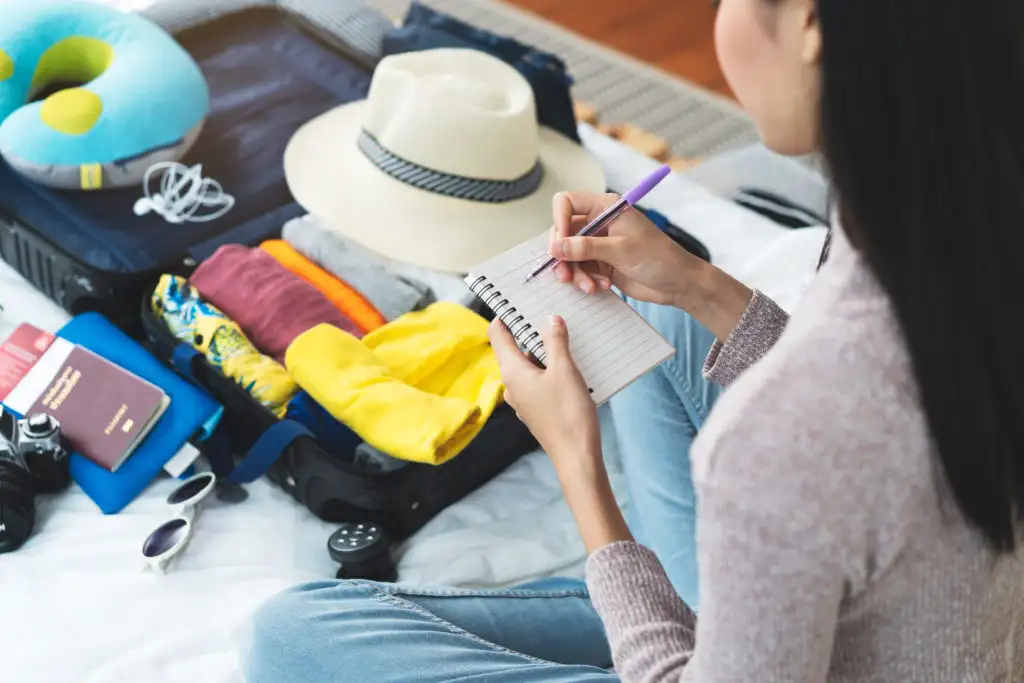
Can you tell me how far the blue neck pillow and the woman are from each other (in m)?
1.00

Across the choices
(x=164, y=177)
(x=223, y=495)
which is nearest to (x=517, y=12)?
(x=164, y=177)

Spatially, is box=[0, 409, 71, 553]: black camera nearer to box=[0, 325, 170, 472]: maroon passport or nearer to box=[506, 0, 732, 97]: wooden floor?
box=[0, 325, 170, 472]: maroon passport

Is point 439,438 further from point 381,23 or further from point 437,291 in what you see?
point 381,23

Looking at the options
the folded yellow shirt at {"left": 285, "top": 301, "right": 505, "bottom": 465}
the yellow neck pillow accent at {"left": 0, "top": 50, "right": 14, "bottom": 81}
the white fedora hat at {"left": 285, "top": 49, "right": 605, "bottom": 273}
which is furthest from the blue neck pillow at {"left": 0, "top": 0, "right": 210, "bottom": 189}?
the folded yellow shirt at {"left": 285, "top": 301, "right": 505, "bottom": 465}

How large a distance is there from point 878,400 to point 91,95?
1.20 m

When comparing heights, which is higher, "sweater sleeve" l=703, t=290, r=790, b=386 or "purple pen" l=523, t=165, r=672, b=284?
"purple pen" l=523, t=165, r=672, b=284

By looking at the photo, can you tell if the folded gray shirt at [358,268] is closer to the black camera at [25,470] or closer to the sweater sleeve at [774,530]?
the black camera at [25,470]

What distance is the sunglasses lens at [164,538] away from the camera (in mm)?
1016

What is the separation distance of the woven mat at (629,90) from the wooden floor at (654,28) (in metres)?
0.05

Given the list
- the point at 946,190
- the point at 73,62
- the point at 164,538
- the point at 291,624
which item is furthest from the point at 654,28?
the point at 946,190

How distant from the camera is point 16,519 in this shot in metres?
1.00

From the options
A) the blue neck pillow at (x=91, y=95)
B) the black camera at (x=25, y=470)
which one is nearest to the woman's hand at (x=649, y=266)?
the black camera at (x=25, y=470)

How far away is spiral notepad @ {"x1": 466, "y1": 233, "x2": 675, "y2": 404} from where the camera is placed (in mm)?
793

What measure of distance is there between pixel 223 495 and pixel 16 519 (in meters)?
0.21
